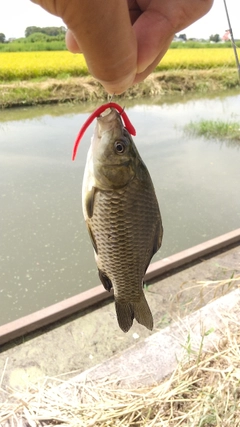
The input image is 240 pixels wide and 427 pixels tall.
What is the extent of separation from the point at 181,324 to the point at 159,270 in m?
0.68

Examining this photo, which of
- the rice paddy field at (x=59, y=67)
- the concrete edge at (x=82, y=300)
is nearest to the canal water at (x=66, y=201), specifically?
the concrete edge at (x=82, y=300)

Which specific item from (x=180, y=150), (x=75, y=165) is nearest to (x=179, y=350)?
(x=75, y=165)

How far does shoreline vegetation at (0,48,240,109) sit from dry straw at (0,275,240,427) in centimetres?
591

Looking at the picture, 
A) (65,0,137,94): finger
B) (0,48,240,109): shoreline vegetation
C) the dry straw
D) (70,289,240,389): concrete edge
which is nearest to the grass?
(0,48,240,109): shoreline vegetation

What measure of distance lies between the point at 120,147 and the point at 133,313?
0.41 metres

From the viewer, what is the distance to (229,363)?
157cm

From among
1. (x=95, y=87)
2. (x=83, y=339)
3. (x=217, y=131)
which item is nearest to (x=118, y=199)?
(x=83, y=339)

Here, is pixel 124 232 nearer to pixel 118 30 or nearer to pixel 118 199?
pixel 118 199

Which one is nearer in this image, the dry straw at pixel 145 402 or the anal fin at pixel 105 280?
the anal fin at pixel 105 280

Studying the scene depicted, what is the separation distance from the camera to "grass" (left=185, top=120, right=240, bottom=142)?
5742 millimetres

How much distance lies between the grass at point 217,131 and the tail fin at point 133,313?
518 cm

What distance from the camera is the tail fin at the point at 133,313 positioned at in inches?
35.7

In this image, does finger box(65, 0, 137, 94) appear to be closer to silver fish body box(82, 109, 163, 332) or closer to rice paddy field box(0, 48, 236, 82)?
silver fish body box(82, 109, 163, 332)

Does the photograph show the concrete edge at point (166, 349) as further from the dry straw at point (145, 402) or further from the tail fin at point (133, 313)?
the tail fin at point (133, 313)
